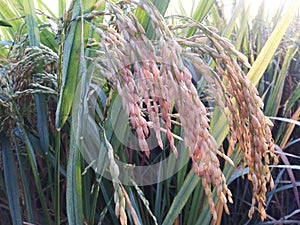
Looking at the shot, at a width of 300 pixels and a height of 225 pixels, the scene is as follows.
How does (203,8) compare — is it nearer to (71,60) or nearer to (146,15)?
(146,15)

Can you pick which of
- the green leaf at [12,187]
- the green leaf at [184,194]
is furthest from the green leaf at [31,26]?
the green leaf at [184,194]

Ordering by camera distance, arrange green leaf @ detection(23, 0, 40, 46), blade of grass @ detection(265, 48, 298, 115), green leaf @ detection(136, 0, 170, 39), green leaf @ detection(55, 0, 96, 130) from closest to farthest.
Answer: green leaf @ detection(55, 0, 96, 130) → green leaf @ detection(136, 0, 170, 39) → green leaf @ detection(23, 0, 40, 46) → blade of grass @ detection(265, 48, 298, 115)

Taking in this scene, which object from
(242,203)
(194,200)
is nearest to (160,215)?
(194,200)

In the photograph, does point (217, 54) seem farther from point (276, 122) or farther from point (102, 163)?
point (276, 122)

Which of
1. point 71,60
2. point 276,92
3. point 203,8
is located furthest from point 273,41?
point 71,60

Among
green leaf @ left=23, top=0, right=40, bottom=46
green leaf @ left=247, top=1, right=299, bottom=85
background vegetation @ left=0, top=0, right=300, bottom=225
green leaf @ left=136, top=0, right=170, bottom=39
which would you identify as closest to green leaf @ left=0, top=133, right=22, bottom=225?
background vegetation @ left=0, top=0, right=300, bottom=225

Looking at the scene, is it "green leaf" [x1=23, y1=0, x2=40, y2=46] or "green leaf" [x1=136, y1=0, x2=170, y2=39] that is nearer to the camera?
"green leaf" [x1=136, y1=0, x2=170, y2=39]

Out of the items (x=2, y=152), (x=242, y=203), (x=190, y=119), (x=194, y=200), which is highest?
(x=190, y=119)

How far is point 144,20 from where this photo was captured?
731mm

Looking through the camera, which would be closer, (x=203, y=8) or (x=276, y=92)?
(x=203, y=8)

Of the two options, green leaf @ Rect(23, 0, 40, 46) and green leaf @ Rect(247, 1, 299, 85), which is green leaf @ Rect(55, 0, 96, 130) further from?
green leaf @ Rect(247, 1, 299, 85)

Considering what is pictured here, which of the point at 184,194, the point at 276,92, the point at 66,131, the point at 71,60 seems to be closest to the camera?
the point at 71,60

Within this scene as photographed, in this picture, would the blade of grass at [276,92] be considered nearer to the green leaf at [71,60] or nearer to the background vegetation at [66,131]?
the background vegetation at [66,131]

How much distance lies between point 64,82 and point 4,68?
25 centimetres
